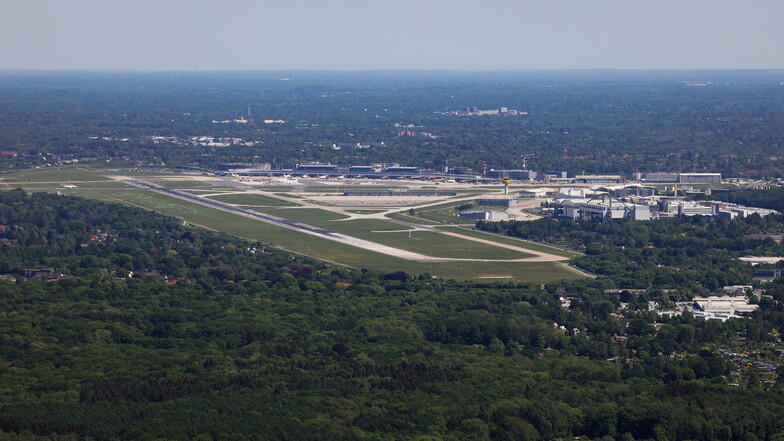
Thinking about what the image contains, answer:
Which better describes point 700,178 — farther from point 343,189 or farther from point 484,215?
point 484,215

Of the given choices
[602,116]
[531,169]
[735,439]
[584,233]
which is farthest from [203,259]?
[602,116]

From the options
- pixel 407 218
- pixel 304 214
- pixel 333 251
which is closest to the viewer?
pixel 333 251

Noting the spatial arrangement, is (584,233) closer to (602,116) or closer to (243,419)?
(243,419)

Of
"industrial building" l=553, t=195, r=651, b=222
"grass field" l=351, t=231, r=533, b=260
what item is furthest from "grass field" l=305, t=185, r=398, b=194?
"grass field" l=351, t=231, r=533, b=260

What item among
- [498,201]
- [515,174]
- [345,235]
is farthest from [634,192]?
[345,235]

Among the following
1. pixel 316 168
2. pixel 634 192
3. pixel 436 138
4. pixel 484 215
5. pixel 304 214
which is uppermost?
pixel 484 215

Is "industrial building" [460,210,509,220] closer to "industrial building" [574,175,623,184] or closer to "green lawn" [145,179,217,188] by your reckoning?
"industrial building" [574,175,623,184]
